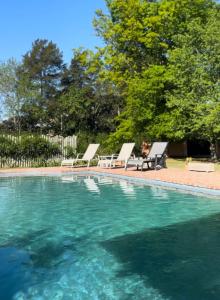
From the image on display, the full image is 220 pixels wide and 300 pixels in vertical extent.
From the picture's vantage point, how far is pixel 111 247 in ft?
20.6

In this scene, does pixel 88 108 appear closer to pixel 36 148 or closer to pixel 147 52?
pixel 147 52

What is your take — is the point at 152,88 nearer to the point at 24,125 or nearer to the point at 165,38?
the point at 165,38

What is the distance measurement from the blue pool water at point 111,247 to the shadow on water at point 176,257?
0.01m

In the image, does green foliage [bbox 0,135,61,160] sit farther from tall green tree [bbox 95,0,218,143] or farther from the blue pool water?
the blue pool water

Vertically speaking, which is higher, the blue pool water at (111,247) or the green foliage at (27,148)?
the green foliage at (27,148)

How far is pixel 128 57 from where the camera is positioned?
2706 cm

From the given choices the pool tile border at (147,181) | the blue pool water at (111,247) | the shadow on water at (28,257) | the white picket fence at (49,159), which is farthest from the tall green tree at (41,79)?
the shadow on water at (28,257)

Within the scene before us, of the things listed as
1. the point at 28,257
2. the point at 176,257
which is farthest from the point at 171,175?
the point at 28,257

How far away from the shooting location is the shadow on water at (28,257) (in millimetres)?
4840

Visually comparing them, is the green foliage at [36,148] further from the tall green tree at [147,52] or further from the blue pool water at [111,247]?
the blue pool water at [111,247]

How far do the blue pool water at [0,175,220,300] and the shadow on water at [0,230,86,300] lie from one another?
12mm

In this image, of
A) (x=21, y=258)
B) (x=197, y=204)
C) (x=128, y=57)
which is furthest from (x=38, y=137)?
(x=21, y=258)

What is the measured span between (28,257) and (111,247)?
1.34 metres

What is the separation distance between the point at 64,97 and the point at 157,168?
606 inches
